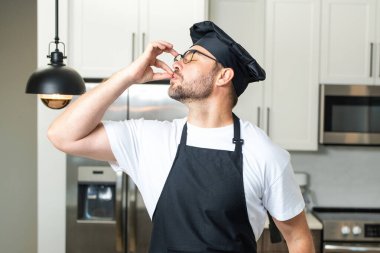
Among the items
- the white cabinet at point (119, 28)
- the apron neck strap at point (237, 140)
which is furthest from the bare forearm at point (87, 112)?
the white cabinet at point (119, 28)

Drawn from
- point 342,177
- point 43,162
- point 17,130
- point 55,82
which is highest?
point 55,82

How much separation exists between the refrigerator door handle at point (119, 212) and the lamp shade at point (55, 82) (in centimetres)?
135

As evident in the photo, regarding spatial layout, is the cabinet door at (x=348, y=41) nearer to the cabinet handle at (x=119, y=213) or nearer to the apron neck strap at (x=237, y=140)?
the cabinet handle at (x=119, y=213)

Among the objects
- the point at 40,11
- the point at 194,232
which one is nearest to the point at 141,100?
the point at 40,11

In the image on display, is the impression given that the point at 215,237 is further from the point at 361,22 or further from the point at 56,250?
the point at 361,22

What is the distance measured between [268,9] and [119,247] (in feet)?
5.99

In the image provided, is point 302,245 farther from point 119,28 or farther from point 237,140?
point 119,28

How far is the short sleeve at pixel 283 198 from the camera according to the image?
1692 millimetres

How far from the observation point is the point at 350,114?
3.57m

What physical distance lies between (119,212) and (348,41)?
1.88 metres

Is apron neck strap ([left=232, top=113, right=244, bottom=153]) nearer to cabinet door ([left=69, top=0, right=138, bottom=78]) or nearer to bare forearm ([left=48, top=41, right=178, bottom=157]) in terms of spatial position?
bare forearm ([left=48, top=41, right=178, bottom=157])

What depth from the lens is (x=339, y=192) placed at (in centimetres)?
400

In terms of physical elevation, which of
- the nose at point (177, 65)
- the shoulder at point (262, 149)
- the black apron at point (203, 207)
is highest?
the nose at point (177, 65)

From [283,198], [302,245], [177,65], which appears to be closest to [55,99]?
[177,65]
